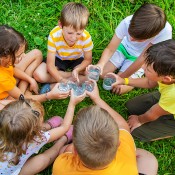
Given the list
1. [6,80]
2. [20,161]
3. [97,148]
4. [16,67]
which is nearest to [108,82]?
[16,67]

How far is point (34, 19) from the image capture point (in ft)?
13.4

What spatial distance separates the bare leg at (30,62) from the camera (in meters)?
3.56

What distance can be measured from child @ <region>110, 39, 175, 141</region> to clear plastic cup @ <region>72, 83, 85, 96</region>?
0.35 meters

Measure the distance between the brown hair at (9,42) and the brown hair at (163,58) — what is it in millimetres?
1171

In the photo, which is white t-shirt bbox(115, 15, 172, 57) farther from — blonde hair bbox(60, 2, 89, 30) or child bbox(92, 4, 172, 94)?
blonde hair bbox(60, 2, 89, 30)

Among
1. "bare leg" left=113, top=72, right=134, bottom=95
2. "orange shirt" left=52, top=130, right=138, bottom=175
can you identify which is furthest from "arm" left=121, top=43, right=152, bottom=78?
"orange shirt" left=52, top=130, right=138, bottom=175

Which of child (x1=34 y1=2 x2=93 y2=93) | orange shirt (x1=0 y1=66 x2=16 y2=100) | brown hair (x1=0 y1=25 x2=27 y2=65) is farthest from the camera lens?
child (x1=34 y1=2 x2=93 y2=93)

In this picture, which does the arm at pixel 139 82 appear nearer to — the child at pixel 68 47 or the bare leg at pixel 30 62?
the child at pixel 68 47

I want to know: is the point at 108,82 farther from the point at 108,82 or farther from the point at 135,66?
the point at 135,66

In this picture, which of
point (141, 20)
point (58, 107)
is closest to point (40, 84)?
point (58, 107)

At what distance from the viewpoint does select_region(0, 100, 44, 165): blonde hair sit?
2391mm

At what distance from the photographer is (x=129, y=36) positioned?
3527 millimetres

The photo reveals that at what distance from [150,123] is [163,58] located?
0.85 m

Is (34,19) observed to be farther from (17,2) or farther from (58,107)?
(58,107)
